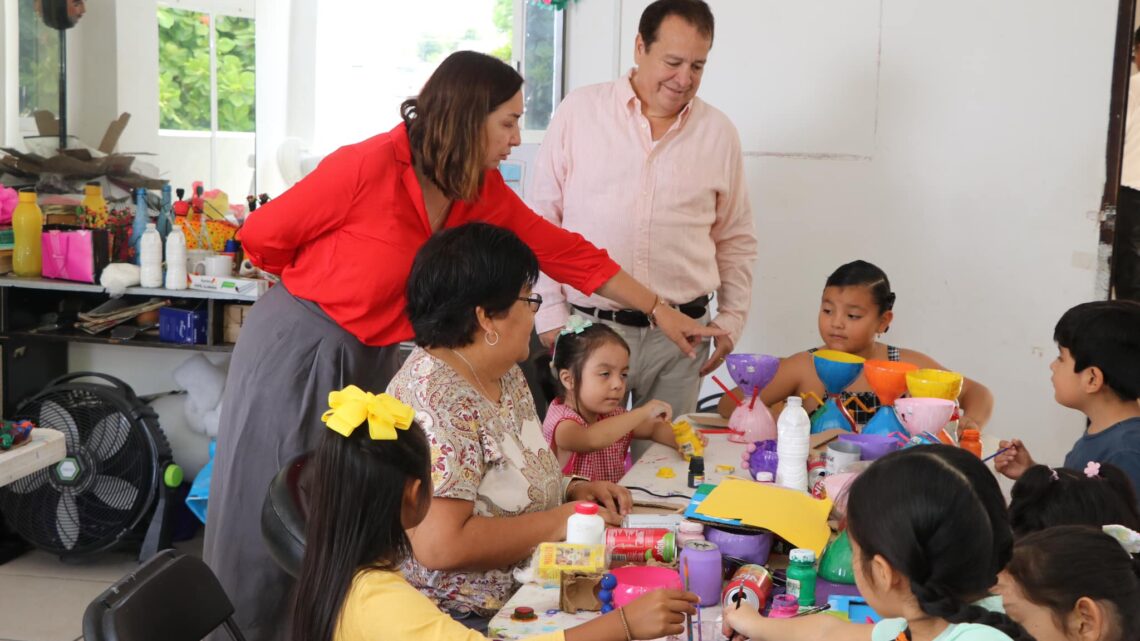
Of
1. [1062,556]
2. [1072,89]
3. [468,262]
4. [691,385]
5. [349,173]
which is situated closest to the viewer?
[1062,556]

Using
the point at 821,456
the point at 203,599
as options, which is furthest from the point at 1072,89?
the point at 203,599

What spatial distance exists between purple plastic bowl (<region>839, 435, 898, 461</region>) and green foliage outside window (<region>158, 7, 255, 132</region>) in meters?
3.22

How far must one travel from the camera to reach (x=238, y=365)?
2752 millimetres

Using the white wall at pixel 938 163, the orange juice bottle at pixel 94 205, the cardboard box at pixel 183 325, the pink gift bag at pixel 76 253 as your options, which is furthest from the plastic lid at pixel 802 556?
the orange juice bottle at pixel 94 205

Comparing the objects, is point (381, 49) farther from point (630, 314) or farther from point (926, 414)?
point (926, 414)

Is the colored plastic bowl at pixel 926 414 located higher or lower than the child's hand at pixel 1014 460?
higher

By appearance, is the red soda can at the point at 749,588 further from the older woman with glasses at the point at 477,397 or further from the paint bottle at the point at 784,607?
the older woman with glasses at the point at 477,397

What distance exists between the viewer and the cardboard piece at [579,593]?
1891mm

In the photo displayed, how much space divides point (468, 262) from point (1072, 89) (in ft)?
9.57

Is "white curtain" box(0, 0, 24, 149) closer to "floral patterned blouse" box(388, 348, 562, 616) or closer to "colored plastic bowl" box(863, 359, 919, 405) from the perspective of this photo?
"floral patterned blouse" box(388, 348, 562, 616)

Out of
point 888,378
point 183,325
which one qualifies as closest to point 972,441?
point 888,378

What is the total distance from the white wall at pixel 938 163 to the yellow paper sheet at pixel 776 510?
228 cm

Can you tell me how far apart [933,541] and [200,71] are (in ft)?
13.2

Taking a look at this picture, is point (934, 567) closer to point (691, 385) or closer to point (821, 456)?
point (821, 456)
